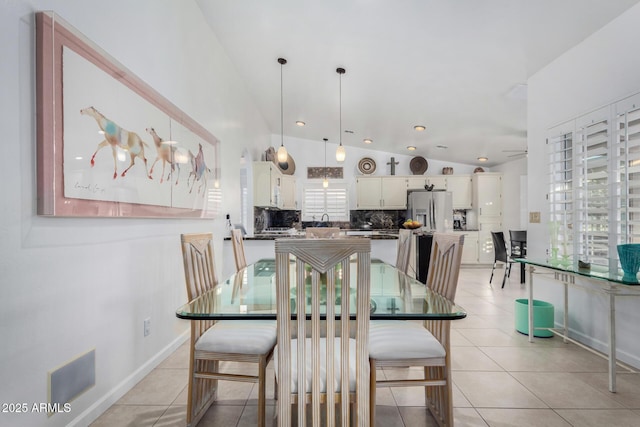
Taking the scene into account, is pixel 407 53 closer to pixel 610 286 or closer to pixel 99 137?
pixel 610 286

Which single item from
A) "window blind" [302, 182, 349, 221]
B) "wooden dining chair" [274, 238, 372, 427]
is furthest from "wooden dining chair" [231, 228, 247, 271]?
"window blind" [302, 182, 349, 221]

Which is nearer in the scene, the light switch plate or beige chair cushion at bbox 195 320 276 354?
beige chair cushion at bbox 195 320 276 354

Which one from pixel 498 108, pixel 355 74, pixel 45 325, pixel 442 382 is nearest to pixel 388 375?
pixel 442 382

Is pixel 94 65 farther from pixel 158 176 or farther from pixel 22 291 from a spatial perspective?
pixel 22 291

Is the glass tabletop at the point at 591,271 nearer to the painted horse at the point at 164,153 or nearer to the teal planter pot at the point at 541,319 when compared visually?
the teal planter pot at the point at 541,319

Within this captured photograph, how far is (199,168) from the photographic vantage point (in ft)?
10.2

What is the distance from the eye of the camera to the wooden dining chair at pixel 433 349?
152 cm

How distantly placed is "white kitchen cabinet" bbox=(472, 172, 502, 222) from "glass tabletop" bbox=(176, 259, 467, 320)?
227 inches

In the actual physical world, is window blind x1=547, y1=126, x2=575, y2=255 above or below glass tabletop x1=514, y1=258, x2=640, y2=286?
above

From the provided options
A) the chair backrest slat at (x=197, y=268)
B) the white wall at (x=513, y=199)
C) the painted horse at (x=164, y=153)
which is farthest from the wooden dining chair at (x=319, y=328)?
the white wall at (x=513, y=199)

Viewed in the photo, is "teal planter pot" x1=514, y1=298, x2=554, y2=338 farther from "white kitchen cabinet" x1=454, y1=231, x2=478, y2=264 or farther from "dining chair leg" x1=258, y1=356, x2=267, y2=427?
"white kitchen cabinet" x1=454, y1=231, x2=478, y2=264

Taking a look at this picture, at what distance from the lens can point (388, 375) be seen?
2246 mm

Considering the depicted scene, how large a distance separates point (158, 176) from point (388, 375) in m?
2.22

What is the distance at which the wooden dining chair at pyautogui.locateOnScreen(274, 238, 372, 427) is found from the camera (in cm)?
117
